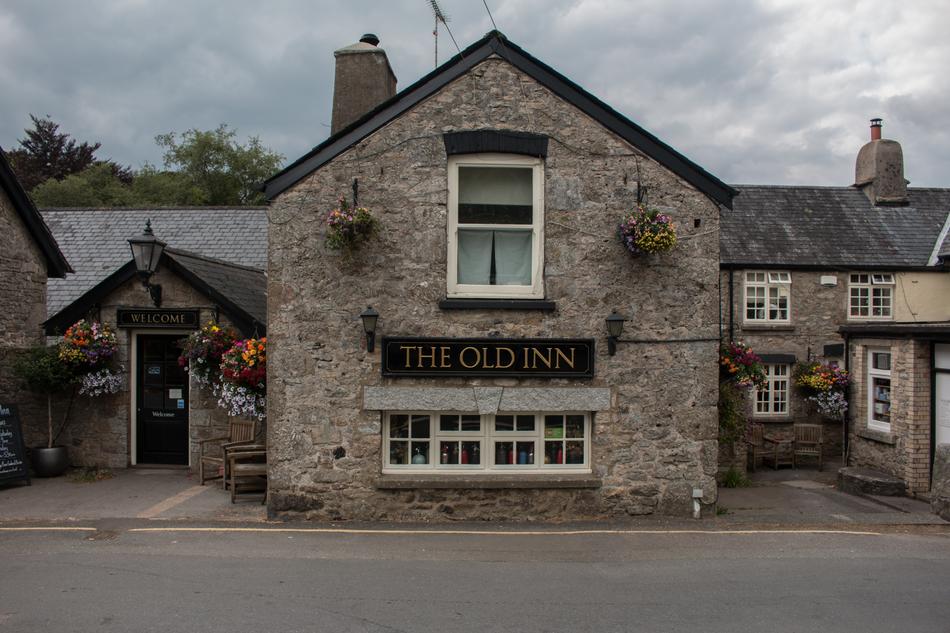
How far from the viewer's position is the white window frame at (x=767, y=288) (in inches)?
786

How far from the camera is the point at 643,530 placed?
9.05m

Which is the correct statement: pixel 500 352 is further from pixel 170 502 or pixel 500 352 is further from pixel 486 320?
pixel 170 502

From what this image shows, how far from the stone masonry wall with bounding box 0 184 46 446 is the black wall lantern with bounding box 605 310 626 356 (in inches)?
403

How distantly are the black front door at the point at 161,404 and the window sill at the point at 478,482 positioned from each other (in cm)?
555

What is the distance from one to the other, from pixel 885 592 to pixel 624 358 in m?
3.99

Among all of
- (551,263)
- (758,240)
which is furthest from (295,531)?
(758,240)

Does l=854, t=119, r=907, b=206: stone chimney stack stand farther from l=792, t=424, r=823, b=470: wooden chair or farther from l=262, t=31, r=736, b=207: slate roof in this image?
l=262, t=31, r=736, b=207: slate roof

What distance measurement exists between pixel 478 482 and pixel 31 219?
10674 millimetres

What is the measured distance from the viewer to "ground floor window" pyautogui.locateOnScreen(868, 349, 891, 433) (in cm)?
1335

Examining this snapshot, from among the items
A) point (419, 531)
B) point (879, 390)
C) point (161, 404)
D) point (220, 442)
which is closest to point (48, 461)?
point (161, 404)

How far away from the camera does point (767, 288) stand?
2003 cm

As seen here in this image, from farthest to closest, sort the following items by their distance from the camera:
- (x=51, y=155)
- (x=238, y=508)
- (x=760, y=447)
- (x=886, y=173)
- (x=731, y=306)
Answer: (x=51, y=155) → (x=886, y=173) → (x=731, y=306) → (x=760, y=447) → (x=238, y=508)

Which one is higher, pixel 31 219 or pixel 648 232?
pixel 31 219

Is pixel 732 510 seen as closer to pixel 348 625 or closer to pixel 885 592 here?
pixel 885 592
